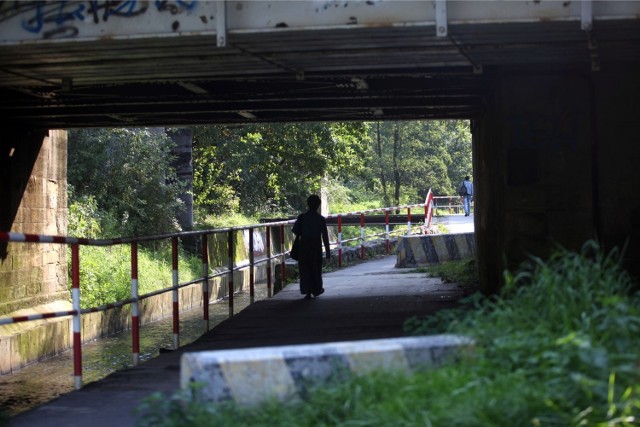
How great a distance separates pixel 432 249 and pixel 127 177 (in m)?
7.11

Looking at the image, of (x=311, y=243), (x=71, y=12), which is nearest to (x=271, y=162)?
(x=311, y=243)

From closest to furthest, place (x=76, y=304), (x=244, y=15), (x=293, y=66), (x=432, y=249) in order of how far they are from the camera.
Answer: (x=244, y=15) → (x=76, y=304) → (x=293, y=66) → (x=432, y=249)

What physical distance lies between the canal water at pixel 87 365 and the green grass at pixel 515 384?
16.9 feet

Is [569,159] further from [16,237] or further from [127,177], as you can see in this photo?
[127,177]

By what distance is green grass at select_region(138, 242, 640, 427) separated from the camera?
13.3 feet

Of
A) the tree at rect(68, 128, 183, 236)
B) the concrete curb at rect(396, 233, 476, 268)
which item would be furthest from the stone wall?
the concrete curb at rect(396, 233, 476, 268)

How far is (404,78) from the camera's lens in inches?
439

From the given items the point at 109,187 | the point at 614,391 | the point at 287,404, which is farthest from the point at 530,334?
the point at 109,187

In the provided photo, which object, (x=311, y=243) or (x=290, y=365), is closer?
(x=290, y=365)

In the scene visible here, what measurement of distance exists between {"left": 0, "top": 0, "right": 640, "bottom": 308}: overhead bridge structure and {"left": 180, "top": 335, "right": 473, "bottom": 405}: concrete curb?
341 centimetres

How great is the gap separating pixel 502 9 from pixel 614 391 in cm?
410

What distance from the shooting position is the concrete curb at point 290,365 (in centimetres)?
461

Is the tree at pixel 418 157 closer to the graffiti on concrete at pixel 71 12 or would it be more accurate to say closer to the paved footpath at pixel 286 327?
the paved footpath at pixel 286 327

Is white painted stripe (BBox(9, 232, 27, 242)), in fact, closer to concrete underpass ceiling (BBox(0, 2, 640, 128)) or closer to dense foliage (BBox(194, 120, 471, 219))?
concrete underpass ceiling (BBox(0, 2, 640, 128))
